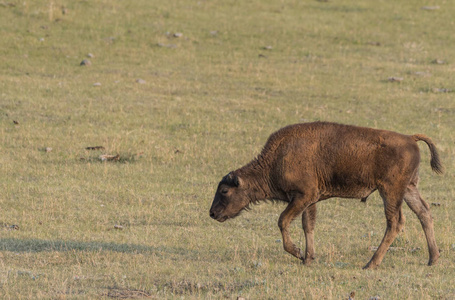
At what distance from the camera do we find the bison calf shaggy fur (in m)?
9.65

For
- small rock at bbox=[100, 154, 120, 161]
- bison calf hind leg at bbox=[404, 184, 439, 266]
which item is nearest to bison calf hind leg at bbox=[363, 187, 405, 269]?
bison calf hind leg at bbox=[404, 184, 439, 266]

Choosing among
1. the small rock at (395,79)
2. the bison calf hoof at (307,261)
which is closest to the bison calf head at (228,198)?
the bison calf hoof at (307,261)

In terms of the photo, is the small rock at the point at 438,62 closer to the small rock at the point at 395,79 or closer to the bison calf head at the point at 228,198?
the small rock at the point at 395,79

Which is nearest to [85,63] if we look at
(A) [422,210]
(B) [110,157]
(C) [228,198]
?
(B) [110,157]

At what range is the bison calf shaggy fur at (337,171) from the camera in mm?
9648

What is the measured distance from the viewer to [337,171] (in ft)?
32.0

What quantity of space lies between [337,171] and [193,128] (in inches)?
391

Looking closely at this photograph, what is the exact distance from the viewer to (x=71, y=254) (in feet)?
33.0

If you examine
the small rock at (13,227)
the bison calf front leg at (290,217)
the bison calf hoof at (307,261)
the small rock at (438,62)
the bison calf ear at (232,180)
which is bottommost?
the small rock at (13,227)

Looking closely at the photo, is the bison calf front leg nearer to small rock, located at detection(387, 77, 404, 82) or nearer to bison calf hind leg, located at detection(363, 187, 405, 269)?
bison calf hind leg, located at detection(363, 187, 405, 269)

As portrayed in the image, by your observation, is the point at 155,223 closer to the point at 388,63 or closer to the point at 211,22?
the point at 388,63

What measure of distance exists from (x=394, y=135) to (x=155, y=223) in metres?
4.73

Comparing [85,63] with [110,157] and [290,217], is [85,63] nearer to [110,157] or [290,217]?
[110,157]

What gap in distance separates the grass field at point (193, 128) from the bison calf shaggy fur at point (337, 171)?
0.72 meters
